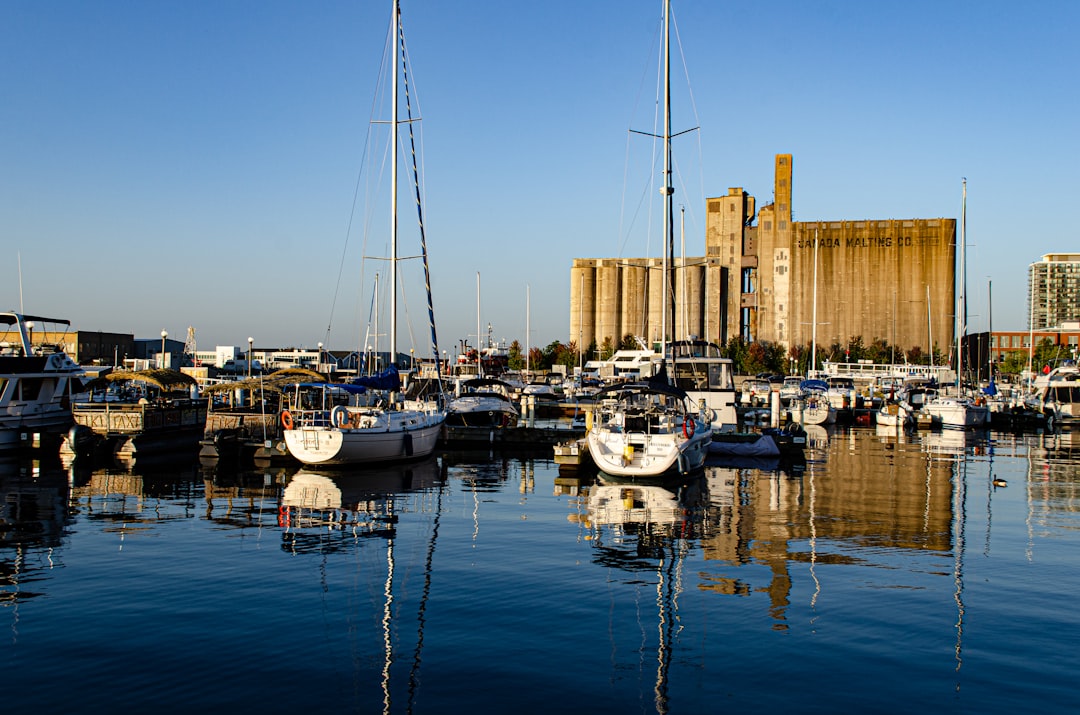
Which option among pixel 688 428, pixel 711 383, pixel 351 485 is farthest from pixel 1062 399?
pixel 351 485

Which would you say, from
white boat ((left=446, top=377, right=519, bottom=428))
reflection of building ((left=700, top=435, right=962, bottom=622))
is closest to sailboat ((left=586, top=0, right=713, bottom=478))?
reflection of building ((left=700, top=435, right=962, bottom=622))

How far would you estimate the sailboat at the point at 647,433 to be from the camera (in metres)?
30.6

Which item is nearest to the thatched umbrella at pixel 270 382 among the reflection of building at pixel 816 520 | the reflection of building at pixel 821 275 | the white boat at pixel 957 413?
the reflection of building at pixel 816 520

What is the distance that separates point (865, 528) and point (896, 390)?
7088 cm

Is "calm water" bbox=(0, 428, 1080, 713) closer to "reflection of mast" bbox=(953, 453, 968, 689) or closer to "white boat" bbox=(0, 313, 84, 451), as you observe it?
"reflection of mast" bbox=(953, 453, 968, 689)

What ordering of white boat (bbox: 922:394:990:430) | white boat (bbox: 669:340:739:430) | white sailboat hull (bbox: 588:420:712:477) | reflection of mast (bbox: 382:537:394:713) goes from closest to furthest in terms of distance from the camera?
reflection of mast (bbox: 382:537:394:713), white sailboat hull (bbox: 588:420:712:477), white boat (bbox: 669:340:739:430), white boat (bbox: 922:394:990:430)

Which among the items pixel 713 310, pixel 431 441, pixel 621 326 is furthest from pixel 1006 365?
pixel 431 441

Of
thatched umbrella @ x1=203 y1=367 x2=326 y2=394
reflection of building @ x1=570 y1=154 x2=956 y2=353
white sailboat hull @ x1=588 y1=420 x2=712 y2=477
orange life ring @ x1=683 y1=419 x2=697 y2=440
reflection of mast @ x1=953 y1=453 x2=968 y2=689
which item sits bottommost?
reflection of mast @ x1=953 y1=453 x2=968 y2=689

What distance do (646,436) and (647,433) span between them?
73cm

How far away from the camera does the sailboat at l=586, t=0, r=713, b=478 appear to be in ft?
101

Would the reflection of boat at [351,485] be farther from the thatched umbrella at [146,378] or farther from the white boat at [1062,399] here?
the white boat at [1062,399]

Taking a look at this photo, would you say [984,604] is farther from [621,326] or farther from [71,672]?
[621,326]

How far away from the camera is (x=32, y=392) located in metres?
40.3

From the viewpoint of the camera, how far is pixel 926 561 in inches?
746
